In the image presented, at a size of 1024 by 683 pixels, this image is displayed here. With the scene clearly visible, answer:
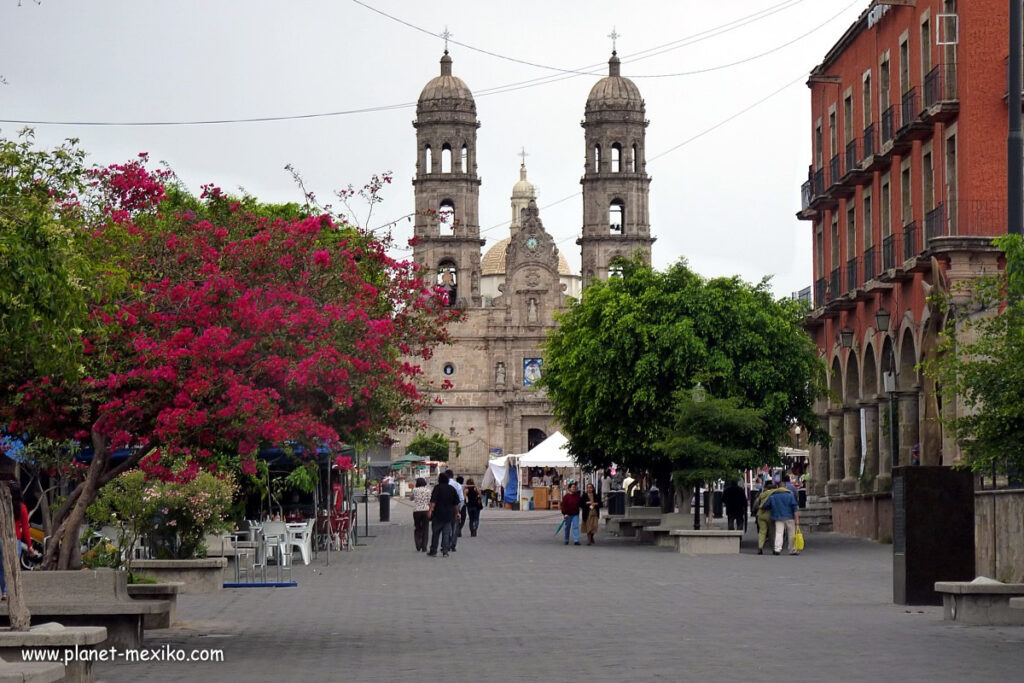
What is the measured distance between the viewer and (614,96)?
10475 centimetres

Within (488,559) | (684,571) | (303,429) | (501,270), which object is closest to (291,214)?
(488,559)

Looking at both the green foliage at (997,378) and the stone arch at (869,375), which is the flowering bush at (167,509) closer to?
the green foliage at (997,378)

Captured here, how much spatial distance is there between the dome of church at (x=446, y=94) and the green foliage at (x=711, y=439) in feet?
223

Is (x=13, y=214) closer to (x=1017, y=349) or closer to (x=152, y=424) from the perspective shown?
(x=152, y=424)

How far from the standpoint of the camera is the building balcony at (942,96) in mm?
33344

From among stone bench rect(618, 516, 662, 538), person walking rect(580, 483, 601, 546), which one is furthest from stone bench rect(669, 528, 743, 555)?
stone bench rect(618, 516, 662, 538)

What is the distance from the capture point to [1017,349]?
56.0 ft

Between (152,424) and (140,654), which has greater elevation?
(152,424)

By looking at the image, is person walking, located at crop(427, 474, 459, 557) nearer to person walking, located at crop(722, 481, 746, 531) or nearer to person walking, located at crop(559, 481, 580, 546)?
person walking, located at crop(559, 481, 580, 546)

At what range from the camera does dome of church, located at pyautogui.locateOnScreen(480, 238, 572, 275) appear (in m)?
132

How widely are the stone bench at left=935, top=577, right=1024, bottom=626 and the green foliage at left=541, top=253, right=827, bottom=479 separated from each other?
64.9 feet

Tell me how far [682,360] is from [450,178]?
6626 cm

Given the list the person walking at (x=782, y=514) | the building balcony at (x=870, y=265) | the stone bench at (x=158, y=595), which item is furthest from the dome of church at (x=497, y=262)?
the stone bench at (x=158, y=595)

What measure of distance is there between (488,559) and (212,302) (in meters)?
17.7
